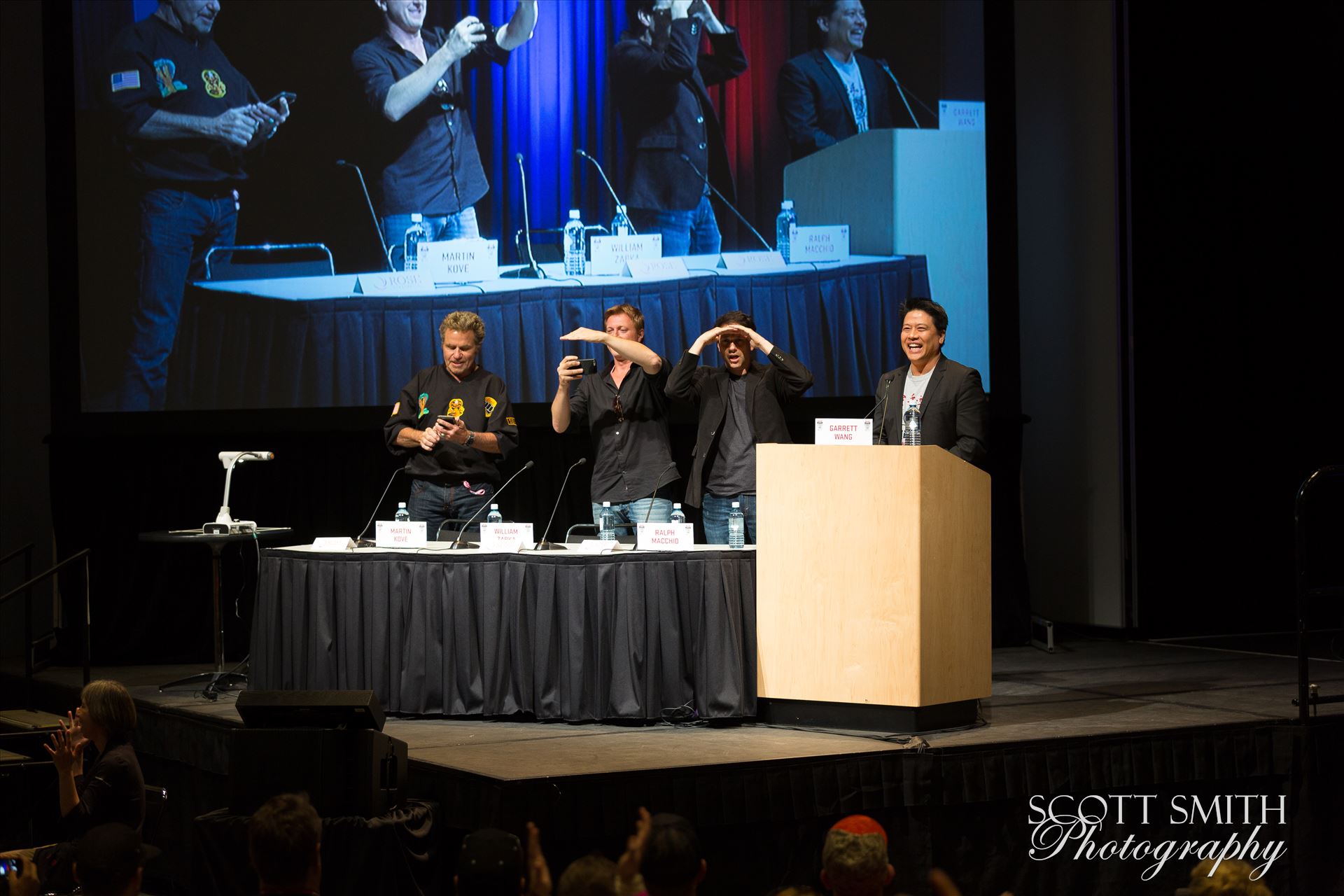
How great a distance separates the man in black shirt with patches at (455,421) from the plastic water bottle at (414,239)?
1.60 meters

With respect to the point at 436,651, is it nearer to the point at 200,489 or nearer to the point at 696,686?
the point at 696,686

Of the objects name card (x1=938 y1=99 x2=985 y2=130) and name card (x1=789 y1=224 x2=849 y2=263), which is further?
name card (x1=938 y1=99 x2=985 y2=130)

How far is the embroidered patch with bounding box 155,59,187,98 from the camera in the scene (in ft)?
23.4

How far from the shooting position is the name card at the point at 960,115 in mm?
7473

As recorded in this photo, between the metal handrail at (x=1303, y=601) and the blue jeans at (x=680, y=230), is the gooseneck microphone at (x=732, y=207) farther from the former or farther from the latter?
the metal handrail at (x=1303, y=601)

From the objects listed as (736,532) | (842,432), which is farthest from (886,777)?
(842,432)

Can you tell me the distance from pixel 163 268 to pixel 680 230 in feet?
8.89

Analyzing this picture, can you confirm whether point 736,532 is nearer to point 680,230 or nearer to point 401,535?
point 401,535

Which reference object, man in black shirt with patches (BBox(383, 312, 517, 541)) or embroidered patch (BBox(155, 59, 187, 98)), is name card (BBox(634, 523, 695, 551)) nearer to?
man in black shirt with patches (BBox(383, 312, 517, 541))

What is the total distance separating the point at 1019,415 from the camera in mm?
7531

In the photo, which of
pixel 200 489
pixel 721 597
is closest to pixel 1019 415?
pixel 721 597

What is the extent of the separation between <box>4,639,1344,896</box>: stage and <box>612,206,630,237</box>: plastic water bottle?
9.73 feet

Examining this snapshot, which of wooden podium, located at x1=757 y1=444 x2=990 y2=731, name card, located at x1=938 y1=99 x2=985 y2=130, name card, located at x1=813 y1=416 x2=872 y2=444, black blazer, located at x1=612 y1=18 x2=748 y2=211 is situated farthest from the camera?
name card, located at x1=938 y1=99 x2=985 y2=130

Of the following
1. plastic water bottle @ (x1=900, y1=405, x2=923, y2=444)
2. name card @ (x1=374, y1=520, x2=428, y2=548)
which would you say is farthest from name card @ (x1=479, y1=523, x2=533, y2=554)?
plastic water bottle @ (x1=900, y1=405, x2=923, y2=444)
